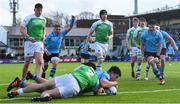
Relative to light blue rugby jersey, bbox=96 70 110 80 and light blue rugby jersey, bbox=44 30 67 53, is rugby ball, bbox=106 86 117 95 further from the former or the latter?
light blue rugby jersey, bbox=44 30 67 53

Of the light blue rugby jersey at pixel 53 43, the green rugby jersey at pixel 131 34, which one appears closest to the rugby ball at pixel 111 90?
the light blue rugby jersey at pixel 53 43

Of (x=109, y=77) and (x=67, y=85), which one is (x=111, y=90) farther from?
(x=67, y=85)

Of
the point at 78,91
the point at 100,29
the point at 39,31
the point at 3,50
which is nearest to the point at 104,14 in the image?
the point at 100,29

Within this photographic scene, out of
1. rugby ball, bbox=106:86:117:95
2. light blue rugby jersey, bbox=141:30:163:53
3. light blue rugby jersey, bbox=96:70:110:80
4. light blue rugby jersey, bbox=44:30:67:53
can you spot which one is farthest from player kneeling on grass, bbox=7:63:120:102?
light blue rugby jersey, bbox=44:30:67:53

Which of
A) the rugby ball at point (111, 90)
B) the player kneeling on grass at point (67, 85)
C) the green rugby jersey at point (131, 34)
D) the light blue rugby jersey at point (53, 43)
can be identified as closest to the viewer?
the player kneeling on grass at point (67, 85)

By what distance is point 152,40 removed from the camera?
16.0 m

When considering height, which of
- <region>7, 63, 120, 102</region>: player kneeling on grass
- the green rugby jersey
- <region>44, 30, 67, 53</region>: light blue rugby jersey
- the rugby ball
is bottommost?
the rugby ball

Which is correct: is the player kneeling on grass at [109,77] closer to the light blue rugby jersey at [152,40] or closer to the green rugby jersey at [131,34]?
the light blue rugby jersey at [152,40]

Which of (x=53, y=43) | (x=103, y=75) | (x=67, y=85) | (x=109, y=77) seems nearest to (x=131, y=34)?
(x=53, y=43)

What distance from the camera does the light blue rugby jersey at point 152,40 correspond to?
52.3ft

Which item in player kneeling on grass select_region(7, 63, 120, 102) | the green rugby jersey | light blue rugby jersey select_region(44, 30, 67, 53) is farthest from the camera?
the green rugby jersey

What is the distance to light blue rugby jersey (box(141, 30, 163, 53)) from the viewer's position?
15.9 meters

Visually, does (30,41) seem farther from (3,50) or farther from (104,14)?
(3,50)

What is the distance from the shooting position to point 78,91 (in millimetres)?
10508
